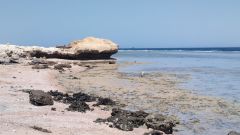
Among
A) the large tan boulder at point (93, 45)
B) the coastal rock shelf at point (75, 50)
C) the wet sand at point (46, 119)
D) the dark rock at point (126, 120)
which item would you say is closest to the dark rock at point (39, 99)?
the wet sand at point (46, 119)

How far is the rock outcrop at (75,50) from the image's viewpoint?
48.8 metres

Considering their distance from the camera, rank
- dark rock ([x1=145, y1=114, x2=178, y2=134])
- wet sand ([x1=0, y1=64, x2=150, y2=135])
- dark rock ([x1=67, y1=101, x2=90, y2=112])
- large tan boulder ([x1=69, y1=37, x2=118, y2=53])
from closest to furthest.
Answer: wet sand ([x1=0, y1=64, x2=150, y2=135])
dark rock ([x1=145, y1=114, x2=178, y2=134])
dark rock ([x1=67, y1=101, x2=90, y2=112])
large tan boulder ([x1=69, y1=37, x2=118, y2=53])

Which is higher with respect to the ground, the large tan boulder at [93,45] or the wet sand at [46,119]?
the large tan boulder at [93,45]

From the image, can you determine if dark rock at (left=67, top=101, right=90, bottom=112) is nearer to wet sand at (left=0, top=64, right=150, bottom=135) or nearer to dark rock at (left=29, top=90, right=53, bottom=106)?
wet sand at (left=0, top=64, right=150, bottom=135)

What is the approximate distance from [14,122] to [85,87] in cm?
1242

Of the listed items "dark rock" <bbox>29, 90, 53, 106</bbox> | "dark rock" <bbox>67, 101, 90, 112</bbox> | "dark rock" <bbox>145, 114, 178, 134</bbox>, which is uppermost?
"dark rock" <bbox>29, 90, 53, 106</bbox>

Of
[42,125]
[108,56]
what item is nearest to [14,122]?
[42,125]

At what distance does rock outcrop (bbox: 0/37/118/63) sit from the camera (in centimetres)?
4884

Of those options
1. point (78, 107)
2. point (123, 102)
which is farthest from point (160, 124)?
point (123, 102)

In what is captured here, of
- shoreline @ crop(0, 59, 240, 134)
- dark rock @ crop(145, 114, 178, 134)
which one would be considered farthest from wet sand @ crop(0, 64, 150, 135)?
dark rock @ crop(145, 114, 178, 134)

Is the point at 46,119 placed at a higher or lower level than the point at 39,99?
lower

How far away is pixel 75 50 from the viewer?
161 feet

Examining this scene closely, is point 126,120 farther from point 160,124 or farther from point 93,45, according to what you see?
point 93,45

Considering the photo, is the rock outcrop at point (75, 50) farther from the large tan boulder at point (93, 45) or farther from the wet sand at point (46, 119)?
the wet sand at point (46, 119)
